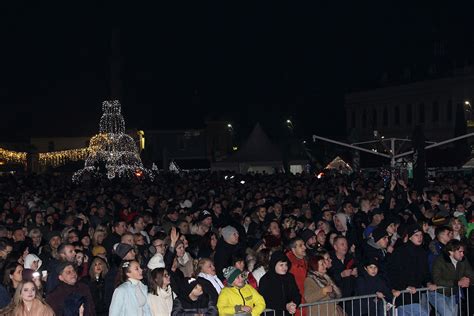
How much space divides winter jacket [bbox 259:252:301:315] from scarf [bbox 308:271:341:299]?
520 mm

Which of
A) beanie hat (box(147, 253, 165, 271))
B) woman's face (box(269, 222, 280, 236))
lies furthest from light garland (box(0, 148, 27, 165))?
beanie hat (box(147, 253, 165, 271))

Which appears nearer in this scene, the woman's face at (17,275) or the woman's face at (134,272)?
the woman's face at (134,272)

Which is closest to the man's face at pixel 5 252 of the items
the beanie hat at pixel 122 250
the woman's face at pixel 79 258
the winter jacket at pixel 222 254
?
the woman's face at pixel 79 258

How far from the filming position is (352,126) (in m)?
84.4

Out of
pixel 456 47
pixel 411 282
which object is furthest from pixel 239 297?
pixel 456 47

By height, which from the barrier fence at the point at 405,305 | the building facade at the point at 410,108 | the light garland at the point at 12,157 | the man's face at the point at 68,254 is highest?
the building facade at the point at 410,108

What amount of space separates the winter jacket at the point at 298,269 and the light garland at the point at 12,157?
67.4 meters

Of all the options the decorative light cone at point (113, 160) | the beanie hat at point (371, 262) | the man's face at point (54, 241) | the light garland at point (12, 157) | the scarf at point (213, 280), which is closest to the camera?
the scarf at point (213, 280)

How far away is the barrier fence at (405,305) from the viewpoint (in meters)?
11.3

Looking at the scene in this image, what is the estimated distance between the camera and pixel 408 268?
12.5 m

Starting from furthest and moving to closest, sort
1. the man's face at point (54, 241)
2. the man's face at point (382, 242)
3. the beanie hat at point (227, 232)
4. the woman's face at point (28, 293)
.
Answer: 1. the man's face at point (54, 241)
2. the beanie hat at point (227, 232)
3. the man's face at point (382, 242)
4. the woman's face at point (28, 293)

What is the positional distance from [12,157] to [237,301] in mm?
74086

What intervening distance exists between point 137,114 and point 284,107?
15086 millimetres

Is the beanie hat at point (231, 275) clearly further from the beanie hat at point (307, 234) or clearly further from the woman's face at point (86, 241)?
the woman's face at point (86, 241)
